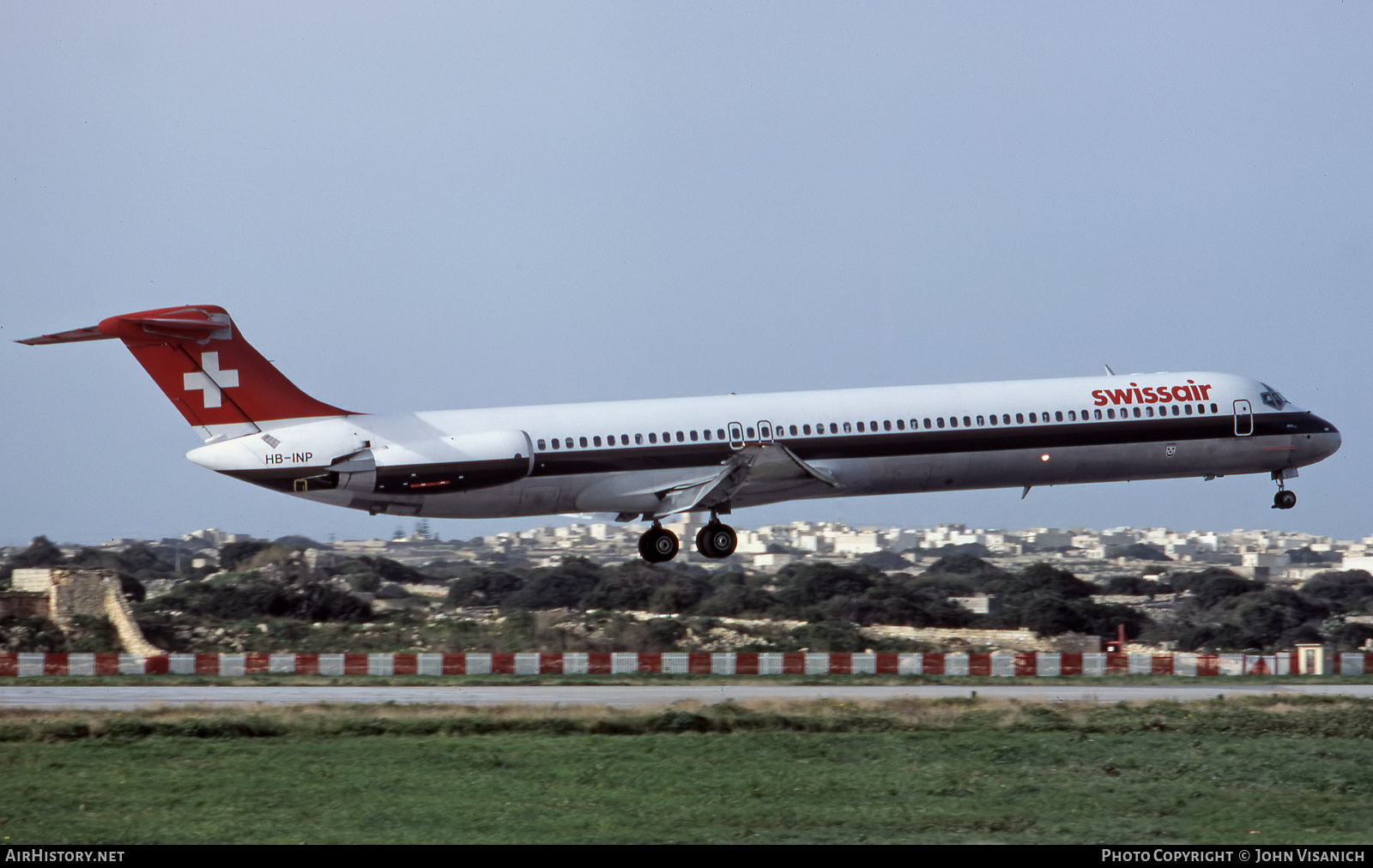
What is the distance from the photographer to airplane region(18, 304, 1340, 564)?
34.0m

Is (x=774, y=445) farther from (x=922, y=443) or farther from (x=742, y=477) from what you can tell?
(x=922, y=443)

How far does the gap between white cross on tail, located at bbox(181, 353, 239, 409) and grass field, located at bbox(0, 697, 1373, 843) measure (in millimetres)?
7158

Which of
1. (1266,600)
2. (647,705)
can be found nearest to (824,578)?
(1266,600)

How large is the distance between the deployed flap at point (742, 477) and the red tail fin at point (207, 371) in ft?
26.4

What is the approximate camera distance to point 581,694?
3450 centimetres

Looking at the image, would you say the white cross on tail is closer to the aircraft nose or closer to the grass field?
the grass field

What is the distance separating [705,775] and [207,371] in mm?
15998

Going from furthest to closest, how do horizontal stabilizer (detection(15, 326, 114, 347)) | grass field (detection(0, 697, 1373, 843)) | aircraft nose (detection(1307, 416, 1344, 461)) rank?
aircraft nose (detection(1307, 416, 1344, 461))
horizontal stabilizer (detection(15, 326, 114, 347))
grass field (detection(0, 697, 1373, 843))

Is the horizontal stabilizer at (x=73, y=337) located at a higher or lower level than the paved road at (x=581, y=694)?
higher

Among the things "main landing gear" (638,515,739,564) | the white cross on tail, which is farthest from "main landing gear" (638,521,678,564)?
the white cross on tail

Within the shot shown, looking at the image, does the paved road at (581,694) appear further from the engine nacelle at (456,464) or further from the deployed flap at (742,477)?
the engine nacelle at (456,464)

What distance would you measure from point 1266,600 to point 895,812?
5072 centimetres

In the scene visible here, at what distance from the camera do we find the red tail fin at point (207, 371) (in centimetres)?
3394

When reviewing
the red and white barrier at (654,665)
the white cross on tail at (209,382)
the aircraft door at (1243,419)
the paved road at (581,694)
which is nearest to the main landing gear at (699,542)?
the paved road at (581,694)
